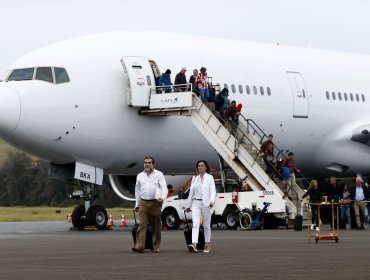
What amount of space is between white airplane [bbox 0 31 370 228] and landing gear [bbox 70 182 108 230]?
33 millimetres

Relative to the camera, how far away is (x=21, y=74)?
30672mm

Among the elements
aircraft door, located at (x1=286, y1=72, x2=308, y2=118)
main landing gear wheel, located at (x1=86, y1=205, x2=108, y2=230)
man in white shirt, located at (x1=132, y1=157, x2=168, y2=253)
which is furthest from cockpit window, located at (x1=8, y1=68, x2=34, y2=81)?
man in white shirt, located at (x1=132, y1=157, x2=168, y2=253)

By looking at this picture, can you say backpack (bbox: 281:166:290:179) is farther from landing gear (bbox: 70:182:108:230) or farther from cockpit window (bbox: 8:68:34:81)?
cockpit window (bbox: 8:68:34:81)

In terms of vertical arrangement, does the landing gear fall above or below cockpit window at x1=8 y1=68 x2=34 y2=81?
below

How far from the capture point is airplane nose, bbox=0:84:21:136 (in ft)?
95.6

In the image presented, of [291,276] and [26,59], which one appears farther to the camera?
[26,59]

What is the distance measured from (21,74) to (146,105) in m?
3.72

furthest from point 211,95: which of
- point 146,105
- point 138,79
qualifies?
point 138,79

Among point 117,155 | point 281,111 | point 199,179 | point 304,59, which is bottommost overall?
point 199,179

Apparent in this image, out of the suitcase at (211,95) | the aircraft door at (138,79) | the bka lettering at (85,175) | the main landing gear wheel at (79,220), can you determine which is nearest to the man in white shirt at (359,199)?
the suitcase at (211,95)

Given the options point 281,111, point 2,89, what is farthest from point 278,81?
point 2,89

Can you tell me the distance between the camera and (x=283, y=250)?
64.6 feet

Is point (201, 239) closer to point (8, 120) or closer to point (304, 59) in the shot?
point (8, 120)

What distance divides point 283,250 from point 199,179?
7.35 feet
